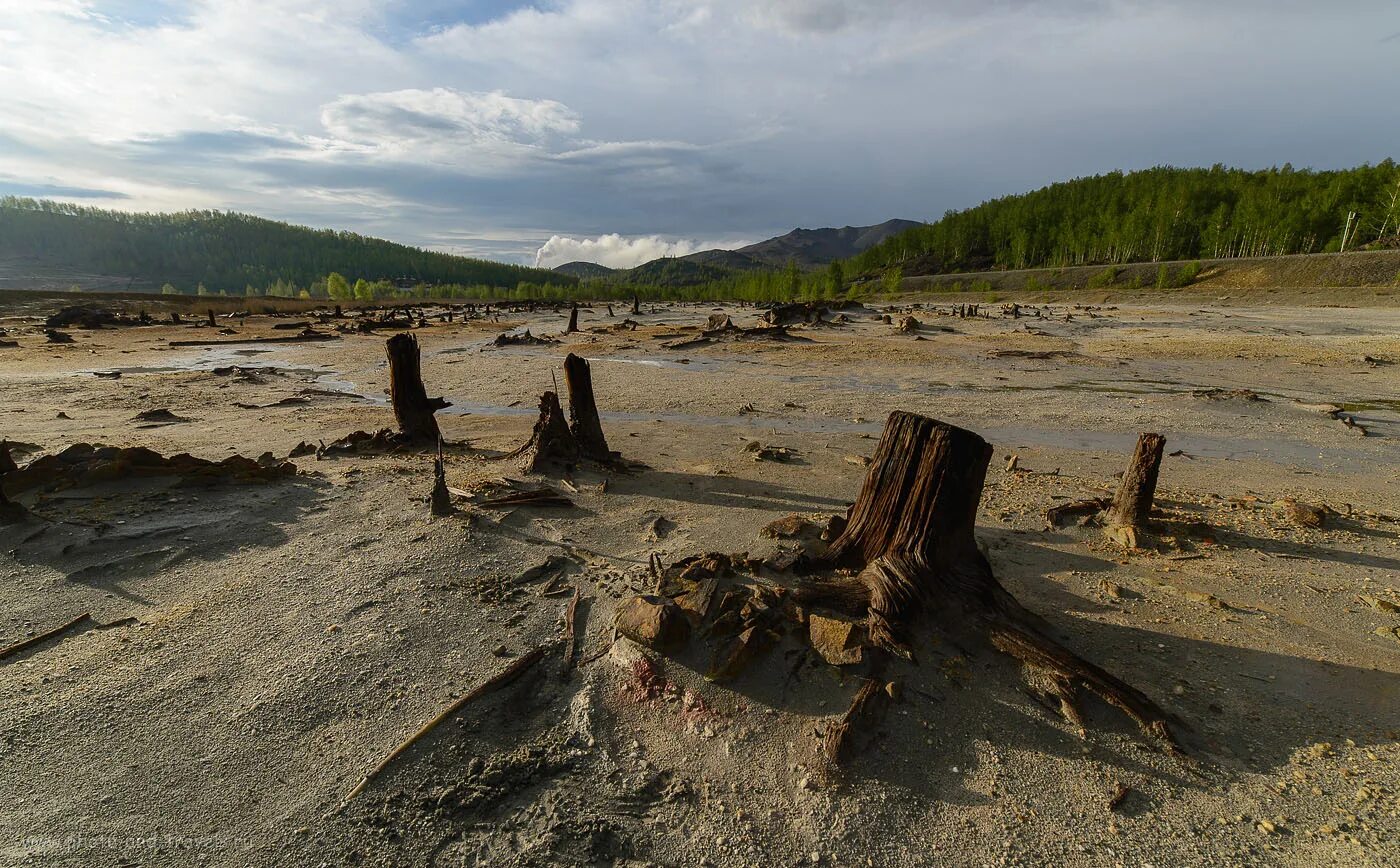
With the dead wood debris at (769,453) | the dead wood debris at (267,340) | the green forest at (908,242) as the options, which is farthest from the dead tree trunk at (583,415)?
the green forest at (908,242)

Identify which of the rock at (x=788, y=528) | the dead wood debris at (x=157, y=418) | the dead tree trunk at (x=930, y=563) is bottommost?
the dead wood debris at (x=157, y=418)

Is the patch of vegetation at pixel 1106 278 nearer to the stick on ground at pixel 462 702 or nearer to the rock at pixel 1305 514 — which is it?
the rock at pixel 1305 514

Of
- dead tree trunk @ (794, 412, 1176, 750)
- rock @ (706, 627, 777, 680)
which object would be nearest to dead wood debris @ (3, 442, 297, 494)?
rock @ (706, 627, 777, 680)

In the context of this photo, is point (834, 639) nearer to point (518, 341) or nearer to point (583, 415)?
point (583, 415)

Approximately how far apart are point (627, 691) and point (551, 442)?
4.58m

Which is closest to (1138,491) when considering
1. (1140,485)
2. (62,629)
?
(1140,485)

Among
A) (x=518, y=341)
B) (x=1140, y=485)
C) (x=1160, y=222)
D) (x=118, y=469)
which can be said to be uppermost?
(x=1160, y=222)

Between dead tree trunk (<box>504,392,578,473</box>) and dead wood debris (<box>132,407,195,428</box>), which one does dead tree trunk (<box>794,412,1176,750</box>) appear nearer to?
dead tree trunk (<box>504,392,578,473</box>)

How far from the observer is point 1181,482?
7680 mm

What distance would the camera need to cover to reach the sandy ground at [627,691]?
106 inches

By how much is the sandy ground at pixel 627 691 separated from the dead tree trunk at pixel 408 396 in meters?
0.85

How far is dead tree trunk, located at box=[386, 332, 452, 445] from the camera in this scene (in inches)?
348

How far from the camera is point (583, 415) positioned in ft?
26.2

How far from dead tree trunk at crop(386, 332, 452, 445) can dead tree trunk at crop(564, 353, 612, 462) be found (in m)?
2.38
